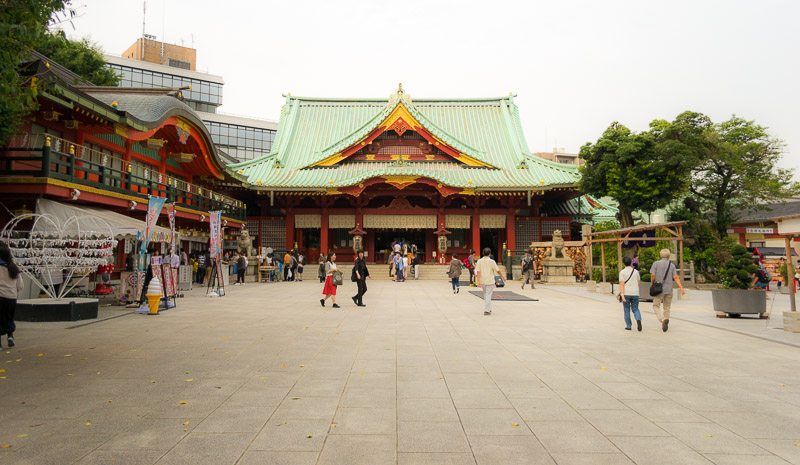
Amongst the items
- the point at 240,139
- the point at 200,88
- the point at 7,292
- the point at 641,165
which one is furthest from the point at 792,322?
the point at 200,88

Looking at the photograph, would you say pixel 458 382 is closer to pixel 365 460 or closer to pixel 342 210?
pixel 365 460

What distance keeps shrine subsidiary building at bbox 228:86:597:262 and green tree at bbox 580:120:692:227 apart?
12.2 ft

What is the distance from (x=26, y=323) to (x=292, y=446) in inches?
359

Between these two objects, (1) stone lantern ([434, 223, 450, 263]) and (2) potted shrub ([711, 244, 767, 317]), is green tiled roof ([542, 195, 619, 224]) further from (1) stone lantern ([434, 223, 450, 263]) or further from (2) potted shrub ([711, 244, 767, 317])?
(2) potted shrub ([711, 244, 767, 317])

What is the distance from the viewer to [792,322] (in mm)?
9094

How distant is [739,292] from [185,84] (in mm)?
58878

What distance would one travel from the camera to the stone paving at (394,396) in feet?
12.0

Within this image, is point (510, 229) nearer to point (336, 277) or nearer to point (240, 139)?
point (336, 277)

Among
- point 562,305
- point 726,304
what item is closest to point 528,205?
point 562,305

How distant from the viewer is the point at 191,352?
7.11m

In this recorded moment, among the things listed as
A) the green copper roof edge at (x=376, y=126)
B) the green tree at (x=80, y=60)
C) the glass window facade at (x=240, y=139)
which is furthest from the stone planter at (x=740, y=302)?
the glass window facade at (x=240, y=139)

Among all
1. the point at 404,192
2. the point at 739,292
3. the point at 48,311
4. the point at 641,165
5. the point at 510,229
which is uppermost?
the point at 641,165

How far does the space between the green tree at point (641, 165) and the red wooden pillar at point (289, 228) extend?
1773 centimetres

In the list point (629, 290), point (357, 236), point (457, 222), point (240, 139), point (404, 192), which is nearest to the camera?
point (629, 290)
